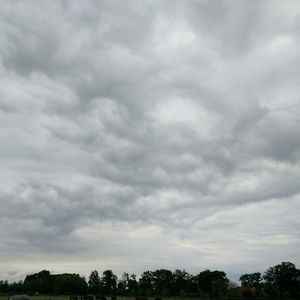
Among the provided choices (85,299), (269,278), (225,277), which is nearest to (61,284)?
(225,277)

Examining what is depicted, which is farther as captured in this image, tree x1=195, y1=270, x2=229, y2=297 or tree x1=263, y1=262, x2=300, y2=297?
tree x1=195, y1=270, x2=229, y2=297

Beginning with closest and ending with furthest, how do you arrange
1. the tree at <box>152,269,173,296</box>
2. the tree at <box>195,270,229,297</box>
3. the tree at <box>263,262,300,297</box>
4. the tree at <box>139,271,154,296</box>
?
1. the tree at <box>263,262,300,297</box>
2. the tree at <box>195,270,229,297</box>
3. the tree at <box>152,269,173,296</box>
4. the tree at <box>139,271,154,296</box>

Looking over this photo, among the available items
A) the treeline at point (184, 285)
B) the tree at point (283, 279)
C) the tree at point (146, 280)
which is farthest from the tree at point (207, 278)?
the tree at point (146, 280)

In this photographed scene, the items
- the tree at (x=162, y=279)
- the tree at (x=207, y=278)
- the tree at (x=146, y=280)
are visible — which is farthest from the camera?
the tree at (x=146, y=280)

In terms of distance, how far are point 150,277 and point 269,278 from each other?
5704 centimetres

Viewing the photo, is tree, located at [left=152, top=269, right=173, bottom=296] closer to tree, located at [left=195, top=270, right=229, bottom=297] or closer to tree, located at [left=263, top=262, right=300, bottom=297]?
tree, located at [left=195, top=270, right=229, bottom=297]

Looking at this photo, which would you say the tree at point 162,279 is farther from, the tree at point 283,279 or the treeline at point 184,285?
the tree at point 283,279

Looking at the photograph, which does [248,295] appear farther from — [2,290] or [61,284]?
[2,290]

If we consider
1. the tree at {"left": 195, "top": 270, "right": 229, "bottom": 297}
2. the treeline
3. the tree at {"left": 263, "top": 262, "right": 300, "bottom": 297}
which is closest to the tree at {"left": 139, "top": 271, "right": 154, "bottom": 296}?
the treeline

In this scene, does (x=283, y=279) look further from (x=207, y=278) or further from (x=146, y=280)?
(x=146, y=280)

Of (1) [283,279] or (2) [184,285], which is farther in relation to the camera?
(2) [184,285]

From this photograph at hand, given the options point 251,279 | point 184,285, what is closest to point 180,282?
point 184,285

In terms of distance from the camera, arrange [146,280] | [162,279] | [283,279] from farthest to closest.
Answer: [146,280], [162,279], [283,279]

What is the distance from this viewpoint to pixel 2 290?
520 ft
